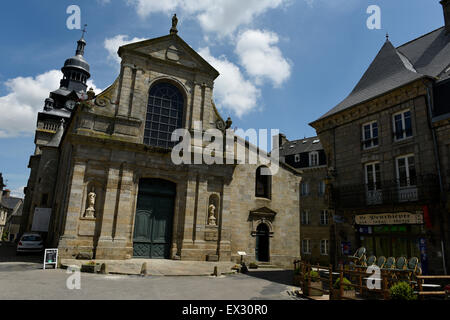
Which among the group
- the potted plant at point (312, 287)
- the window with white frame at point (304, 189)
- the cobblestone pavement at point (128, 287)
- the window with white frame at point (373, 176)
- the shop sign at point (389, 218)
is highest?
the window with white frame at point (304, 189)

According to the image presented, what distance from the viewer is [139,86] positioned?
18.0 meters

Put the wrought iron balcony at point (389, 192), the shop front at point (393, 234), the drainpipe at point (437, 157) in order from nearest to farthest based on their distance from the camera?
1. the drainpipe at point (437, 157)
2. the wrought iron balcony at point (389, 192)
3. the shop front at point (393, 234)

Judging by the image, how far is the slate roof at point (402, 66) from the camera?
13585 mm

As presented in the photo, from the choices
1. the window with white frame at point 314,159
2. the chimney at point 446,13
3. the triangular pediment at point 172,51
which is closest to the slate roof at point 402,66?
the chimney at point 446,13

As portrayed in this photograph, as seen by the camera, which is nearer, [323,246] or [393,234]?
[393,234]

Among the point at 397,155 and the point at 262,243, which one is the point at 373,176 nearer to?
the point at 397,155

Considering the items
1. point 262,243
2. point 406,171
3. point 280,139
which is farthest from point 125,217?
point 280,139

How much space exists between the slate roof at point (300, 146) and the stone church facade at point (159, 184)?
9812 mm

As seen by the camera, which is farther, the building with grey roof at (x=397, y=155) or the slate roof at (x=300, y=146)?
the slate roof at (x=300, y=146)

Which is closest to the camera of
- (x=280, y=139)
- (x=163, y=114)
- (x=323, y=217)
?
(x=163, y=114)

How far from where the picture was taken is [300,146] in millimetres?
32312

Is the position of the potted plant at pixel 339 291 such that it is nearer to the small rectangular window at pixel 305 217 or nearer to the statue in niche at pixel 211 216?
the statue in niche at pixel 211 216

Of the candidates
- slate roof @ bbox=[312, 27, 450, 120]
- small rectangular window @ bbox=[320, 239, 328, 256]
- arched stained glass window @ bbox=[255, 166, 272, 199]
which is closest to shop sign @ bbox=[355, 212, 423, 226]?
slate roof @ bbox=[312, 27, 450, 120]

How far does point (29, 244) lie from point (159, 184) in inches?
326
